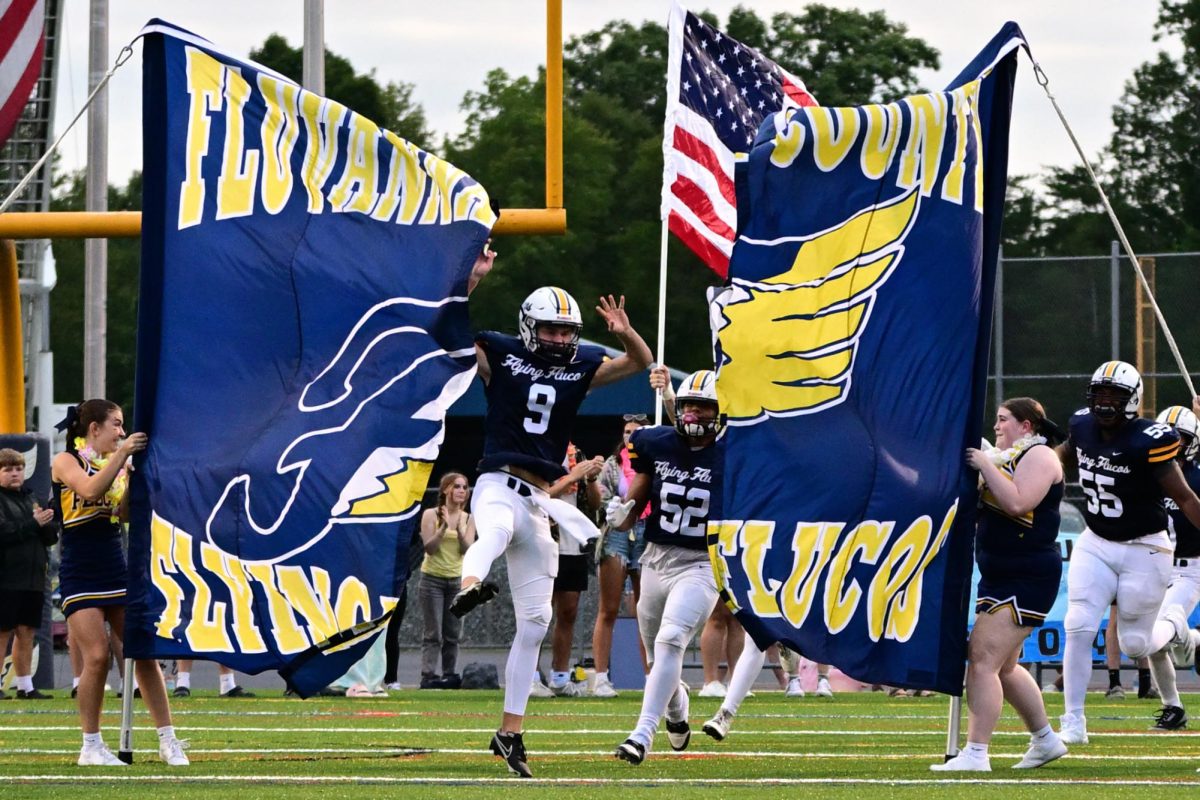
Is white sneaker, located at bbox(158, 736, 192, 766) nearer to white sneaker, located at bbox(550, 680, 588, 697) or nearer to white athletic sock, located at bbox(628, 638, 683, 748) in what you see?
white athletic sock, located at bbox(628, 638, 683, 748)

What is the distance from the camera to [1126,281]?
969 inches

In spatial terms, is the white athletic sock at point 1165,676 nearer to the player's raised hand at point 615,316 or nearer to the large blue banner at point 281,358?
the player's raised hand at point 615,316

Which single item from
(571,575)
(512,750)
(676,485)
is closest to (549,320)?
(676,485)

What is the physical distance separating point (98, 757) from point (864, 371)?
13.0 ft

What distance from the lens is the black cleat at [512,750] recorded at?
10.2m

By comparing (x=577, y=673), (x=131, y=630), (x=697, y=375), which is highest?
(x=697, y=375)

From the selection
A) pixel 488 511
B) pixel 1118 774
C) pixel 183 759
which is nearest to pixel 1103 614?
pixel 1118 774

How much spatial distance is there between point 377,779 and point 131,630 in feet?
4.34

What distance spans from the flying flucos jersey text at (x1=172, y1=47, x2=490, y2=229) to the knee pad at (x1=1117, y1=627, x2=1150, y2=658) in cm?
484

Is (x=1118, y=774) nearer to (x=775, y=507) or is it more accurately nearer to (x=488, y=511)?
(x=775, y=507)

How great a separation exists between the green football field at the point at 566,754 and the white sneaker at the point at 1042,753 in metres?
0.11

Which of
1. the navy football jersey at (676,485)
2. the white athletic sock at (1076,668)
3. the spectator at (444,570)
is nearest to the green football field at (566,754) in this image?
the white athletic sock at (1076,668)

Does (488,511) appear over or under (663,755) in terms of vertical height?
over

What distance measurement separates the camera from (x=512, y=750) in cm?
1021
